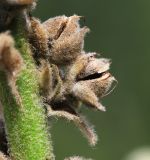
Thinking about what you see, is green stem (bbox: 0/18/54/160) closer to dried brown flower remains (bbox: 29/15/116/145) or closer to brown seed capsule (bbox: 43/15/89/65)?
dried brown flower remains (bbox: 29/15/116/145)

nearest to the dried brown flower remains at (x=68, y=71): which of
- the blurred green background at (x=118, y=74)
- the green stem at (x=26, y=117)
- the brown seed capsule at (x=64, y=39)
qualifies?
the brown seed capsule at (x=64, y=39)

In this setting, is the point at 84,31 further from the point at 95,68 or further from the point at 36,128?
the point at 36,128

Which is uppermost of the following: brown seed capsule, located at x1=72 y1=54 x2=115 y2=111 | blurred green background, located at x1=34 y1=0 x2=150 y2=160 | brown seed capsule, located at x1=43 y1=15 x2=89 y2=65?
brown seed capsule, located at x1=43 y1=15 x2=89 y2=65

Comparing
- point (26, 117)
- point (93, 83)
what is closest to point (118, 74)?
point (93, 83)

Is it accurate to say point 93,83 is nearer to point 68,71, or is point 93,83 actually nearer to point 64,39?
point 68,71

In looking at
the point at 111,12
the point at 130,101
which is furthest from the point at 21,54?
the point at 111,12

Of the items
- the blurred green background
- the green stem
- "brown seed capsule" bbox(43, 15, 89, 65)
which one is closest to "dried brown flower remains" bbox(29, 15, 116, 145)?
"brown seed capsule" bbox(43, 15, 89, 65)
